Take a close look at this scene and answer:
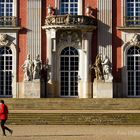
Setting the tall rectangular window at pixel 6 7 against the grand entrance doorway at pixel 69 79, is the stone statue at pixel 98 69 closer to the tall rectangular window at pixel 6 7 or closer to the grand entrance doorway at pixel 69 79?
the grand entrance doorway at pixel 69 79

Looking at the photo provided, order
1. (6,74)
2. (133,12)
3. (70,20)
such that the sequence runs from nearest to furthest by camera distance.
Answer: (70,20), (133,12), (6,74)

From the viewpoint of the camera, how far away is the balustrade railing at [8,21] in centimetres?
4009

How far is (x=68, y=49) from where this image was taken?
40.2 m

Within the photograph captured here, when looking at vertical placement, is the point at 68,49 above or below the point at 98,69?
above

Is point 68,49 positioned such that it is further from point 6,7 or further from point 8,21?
point 6,7

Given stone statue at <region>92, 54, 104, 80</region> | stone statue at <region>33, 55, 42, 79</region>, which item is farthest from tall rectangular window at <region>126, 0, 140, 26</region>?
stone statue at <region>33, 55, 42, 79</region>

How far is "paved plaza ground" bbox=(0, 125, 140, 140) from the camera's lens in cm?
2244

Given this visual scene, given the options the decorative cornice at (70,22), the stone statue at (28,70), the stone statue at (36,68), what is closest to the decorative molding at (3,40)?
the stone statue at (28,70)

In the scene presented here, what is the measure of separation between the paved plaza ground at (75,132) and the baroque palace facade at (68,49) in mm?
11522

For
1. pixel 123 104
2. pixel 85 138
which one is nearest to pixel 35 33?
pixel 123 104

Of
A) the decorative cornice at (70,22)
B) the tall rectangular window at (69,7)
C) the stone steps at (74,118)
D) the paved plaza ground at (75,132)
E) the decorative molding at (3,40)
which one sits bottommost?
the paved plaza ground at (75,132)

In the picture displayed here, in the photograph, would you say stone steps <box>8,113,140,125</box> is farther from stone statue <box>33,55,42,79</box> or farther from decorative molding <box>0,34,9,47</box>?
decorative molding <box>0,34,9,47</box>

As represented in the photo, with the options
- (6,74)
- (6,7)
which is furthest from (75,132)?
(6,7)

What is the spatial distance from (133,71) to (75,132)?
16.1m
